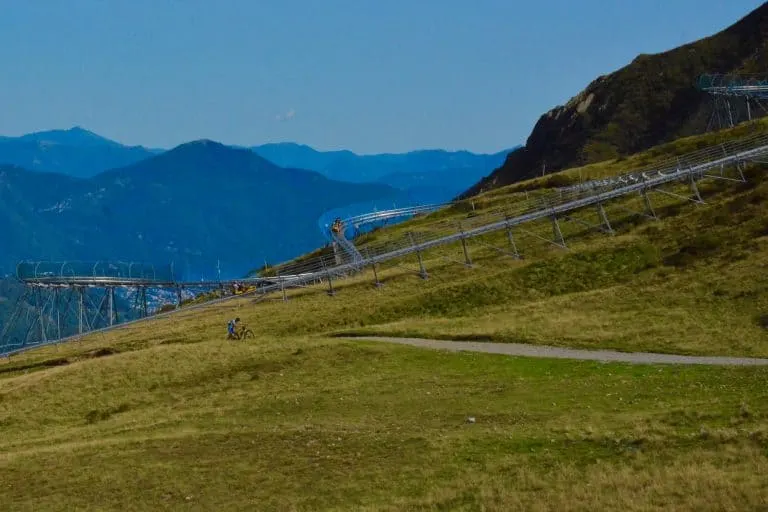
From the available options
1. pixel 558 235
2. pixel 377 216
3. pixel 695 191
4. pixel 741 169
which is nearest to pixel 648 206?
pixel 695 191

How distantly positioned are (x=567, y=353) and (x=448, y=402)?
13097 mm

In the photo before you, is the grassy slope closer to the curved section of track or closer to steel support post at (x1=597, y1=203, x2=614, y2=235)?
steel support post at (x1=597, y1=203, x2=614, y2=235)

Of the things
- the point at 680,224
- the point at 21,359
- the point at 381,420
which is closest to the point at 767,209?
the point at 680,224

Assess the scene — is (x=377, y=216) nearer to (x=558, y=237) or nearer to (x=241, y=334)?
(x=558, y=237)

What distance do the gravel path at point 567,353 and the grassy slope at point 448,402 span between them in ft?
5.11

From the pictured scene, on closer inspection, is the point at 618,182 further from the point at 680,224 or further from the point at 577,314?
the point at 577,314

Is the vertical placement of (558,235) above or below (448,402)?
above

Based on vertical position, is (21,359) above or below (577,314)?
above

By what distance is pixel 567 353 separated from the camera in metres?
50.3

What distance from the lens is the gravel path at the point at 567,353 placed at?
143 ft

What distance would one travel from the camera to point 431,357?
172ft

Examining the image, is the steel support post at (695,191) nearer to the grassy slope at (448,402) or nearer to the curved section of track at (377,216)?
the grassy slope at (448,402)

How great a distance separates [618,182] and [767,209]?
25.5 meters

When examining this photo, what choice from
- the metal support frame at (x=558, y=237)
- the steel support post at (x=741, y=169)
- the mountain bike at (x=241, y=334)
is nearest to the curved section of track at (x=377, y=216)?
the metal support frame at (x=558, y=237)
